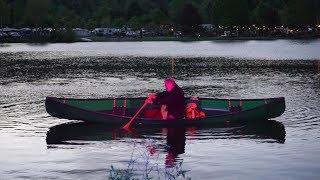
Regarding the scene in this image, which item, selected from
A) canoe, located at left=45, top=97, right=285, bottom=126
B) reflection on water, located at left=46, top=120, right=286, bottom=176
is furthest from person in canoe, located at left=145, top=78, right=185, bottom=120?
reflection on water, located at left=46, top=120, right=286, bottom=176

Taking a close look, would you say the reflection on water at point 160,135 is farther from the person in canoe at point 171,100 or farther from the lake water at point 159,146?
the person in canoe at point 171,100

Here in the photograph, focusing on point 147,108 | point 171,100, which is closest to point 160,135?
point 171,100

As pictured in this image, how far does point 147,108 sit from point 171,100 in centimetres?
284

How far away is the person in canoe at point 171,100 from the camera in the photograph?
29.8m

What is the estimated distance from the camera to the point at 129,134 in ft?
97.6

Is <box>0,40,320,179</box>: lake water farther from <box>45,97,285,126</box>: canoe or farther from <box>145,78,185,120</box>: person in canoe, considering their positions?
<box>145,78,185,120</box>: person in canoe

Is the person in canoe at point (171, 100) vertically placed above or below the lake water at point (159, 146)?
above

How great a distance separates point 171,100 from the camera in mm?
29812

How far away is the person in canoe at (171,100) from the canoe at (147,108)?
42cm

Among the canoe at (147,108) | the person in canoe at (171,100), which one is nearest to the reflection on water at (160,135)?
the canoe at (147,108)

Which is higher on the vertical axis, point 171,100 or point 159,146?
point 171,100

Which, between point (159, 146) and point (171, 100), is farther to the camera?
point (171, 100)

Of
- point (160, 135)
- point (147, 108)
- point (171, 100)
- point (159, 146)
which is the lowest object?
point (159, 146)

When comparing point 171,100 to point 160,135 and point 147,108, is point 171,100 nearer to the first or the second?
point 160,135
